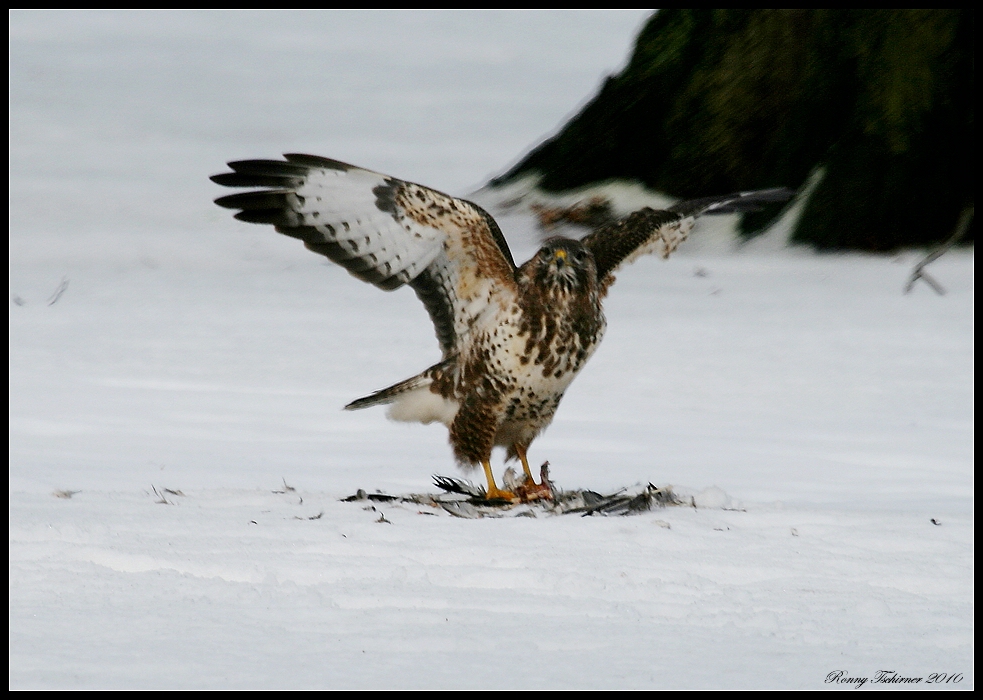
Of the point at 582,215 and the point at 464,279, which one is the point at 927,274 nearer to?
the point at 582,215

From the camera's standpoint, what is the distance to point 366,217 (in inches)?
187

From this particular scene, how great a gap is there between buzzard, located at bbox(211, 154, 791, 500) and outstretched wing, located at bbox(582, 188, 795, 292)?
36mm

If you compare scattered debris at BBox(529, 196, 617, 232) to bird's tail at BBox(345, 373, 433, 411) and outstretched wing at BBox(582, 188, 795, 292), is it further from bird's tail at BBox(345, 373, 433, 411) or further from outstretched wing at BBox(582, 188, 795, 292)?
bird's tail at BBox(345, 373, 433, 411)

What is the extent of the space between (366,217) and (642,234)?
1.18m

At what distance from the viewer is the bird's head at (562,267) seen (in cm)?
482

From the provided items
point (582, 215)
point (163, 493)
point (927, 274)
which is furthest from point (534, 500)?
point (582, 215)

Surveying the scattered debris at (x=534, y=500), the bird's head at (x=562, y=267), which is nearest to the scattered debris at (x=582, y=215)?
the scattered debris at (x=534, y=500)

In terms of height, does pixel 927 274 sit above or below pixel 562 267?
below

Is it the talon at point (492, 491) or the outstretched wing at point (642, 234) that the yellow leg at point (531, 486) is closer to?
the talon at point (492, 491)

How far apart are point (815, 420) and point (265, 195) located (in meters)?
3.78

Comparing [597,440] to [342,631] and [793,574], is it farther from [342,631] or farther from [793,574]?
[342,631]

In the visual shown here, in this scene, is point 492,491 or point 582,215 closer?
point 492,491

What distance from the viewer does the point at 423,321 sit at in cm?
982

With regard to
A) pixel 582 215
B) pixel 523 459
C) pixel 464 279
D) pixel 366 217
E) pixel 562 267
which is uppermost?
pixel 366 217
